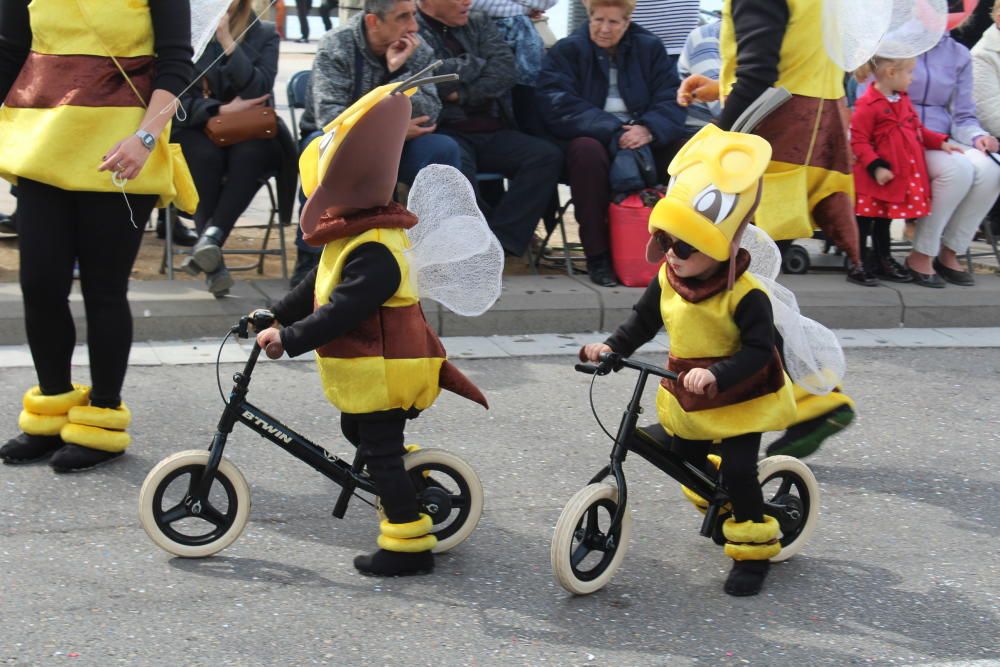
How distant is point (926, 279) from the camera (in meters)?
7.84

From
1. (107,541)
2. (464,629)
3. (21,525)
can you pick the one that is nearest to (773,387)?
(464,629)

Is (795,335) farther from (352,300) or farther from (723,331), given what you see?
(352,300)

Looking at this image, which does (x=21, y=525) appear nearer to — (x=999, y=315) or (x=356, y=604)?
(x=356, y=604)

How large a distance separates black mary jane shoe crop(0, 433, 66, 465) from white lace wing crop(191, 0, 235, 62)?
1.45m

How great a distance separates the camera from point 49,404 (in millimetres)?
4668

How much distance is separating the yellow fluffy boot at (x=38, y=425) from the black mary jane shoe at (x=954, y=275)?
528 centimetres

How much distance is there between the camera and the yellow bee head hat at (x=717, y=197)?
3707 mm

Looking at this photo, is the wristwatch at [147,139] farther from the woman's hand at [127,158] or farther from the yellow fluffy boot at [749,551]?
the yellow fluffy boot at [749,551]

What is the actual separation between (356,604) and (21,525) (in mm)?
1166

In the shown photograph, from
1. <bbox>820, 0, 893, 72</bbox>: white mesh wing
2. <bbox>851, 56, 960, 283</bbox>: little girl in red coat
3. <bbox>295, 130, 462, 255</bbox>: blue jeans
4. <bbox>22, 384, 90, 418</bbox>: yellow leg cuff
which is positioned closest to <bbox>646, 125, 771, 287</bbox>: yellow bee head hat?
<bbox>820, 0, 893, 72</bbox>: white mesh wing

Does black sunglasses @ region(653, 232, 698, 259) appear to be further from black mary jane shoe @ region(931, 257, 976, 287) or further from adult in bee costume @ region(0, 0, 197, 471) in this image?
black mary jane shoe @ region(931, 257, 976, 287)

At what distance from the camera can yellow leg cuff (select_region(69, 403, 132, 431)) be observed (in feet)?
15.1

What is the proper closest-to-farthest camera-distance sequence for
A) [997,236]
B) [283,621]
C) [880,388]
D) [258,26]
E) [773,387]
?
1. [283,621]
2. [773,387]
3. [880,388]
4. [258,26]
5. [997,236]

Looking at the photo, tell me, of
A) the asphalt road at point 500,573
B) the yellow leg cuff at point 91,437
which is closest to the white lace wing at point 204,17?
the yellow leg cuff at point 91,437
